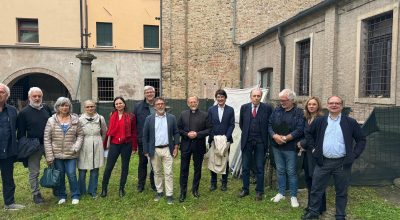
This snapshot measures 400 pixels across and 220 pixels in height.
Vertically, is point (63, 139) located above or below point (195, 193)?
above

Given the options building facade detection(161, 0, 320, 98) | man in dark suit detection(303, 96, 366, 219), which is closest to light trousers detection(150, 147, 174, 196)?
man in dark suit detection(303, 96, 366, 219)

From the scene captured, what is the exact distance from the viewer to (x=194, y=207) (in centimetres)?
522

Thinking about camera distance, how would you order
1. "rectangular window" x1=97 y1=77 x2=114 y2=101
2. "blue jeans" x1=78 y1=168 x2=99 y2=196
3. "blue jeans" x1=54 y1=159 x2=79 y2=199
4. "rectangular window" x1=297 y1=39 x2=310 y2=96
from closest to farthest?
"blue jeans" x1=54 y1=159 x2=79 y2=199 → "blue jeans" x1=78 y1=168 x2=99 y2=196 → "rectangular window" x1=297 y1=39 x2=310 y2=96 → "rectangular window" x1=97 y1=77 x2=114 y2=101

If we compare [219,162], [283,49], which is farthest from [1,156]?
[283,49]

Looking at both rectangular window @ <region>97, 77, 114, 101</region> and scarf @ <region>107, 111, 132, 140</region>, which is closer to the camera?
scarf @ <region>107, 111, 132, 140</region>

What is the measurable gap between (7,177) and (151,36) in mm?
19004

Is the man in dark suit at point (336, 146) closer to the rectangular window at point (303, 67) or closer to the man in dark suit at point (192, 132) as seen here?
the man in dark suit at point (192, 132)

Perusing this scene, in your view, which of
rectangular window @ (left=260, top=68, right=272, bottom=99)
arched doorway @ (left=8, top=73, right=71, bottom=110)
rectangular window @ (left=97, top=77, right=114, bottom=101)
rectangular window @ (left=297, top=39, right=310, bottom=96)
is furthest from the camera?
arched doorway @ (left=8, top=73, right=71, bottom=110)

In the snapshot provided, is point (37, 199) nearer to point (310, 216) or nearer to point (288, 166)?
point (288, 166)

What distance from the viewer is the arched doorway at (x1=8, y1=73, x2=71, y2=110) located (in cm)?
2233

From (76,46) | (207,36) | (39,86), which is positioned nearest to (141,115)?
(207,36)

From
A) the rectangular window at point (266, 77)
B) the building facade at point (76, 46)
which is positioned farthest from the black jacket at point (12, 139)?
the building facade at point (76, 46)

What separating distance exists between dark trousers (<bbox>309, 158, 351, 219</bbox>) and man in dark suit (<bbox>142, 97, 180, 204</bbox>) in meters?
2.32

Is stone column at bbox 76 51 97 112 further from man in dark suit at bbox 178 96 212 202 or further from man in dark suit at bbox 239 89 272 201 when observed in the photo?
man in dark suit at bbox 239 89 272 201
